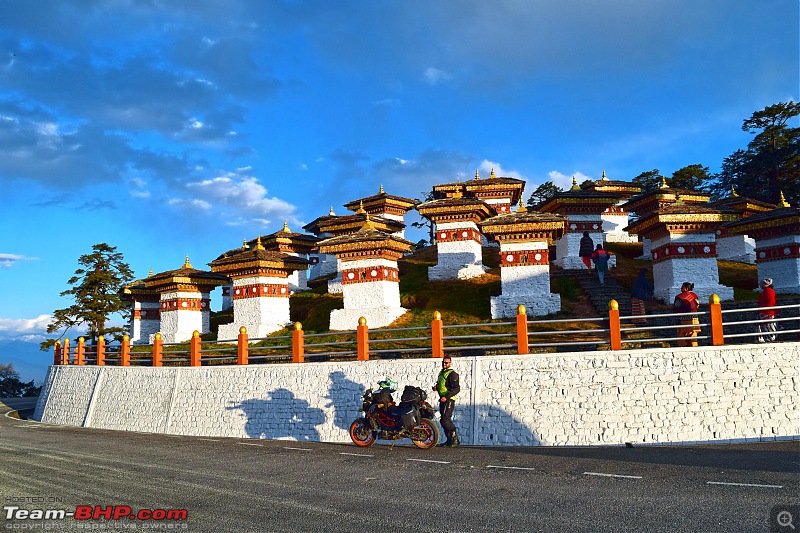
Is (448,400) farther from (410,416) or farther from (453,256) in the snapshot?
(453,256)

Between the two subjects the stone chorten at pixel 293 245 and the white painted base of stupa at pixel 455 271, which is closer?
the white painted base of stupa at pixel 455 271

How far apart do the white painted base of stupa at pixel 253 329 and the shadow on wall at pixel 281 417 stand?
1099cm

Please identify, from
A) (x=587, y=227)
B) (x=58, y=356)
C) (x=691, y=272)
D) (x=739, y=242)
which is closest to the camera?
(x=691, y=272)

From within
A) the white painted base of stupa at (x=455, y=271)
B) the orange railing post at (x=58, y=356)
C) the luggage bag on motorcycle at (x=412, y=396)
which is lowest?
the luggage bag on motorcycle at (x=412, y=396)

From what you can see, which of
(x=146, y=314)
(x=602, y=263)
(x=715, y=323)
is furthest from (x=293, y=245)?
(x=715, y=323)

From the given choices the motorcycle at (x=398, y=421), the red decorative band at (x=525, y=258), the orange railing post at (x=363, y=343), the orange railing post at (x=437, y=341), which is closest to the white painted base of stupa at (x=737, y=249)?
the red decorative band at (x=525, y=258)

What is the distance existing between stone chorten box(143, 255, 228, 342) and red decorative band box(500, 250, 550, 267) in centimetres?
1671

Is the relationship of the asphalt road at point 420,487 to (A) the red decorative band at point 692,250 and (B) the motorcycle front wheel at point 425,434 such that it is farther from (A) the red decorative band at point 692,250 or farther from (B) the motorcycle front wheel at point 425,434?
(A) the red decorative band at point 692,250

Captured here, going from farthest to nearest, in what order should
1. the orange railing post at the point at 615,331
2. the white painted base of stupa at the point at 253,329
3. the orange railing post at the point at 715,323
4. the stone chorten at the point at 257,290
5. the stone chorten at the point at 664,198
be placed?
the stone chorten at the point at 664,198
the stone chorten at the point at 257,290
the white painted base of stupa at the point at 253,329
the orange railing post at the point at 615,331
the orange railing post at the point at 715,323

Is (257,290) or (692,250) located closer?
(692,250)

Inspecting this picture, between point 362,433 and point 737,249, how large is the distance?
104ft

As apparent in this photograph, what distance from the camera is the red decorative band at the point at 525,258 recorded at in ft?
84.8

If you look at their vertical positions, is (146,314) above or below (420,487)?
above

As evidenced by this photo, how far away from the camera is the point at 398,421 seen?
44.3 ft
